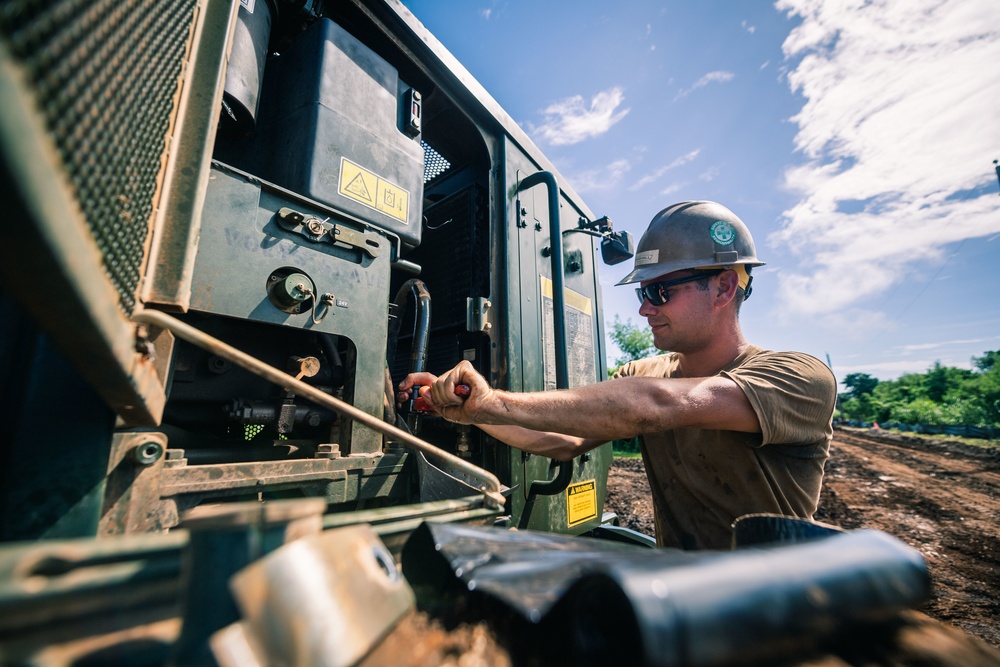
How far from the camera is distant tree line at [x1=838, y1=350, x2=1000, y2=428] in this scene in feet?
82.1

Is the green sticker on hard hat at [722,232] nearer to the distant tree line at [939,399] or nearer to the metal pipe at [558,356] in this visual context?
the metal pipe at [558,356]

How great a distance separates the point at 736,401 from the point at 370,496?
1511 mm

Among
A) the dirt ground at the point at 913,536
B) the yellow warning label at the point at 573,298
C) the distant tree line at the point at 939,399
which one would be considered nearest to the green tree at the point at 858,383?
the distant tree line at the point at 939,399

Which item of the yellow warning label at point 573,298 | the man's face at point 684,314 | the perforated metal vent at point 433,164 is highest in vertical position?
the perforated metal vent at point 433,164

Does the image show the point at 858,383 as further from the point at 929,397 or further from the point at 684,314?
the point at 684,314

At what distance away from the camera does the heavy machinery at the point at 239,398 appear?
16.9 inches

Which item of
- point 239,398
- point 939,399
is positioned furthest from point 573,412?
point 939,399

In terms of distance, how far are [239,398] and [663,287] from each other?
2101 millimetres

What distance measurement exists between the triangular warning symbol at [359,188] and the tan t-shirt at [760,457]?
1755 millimetres

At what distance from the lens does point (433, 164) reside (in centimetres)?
312

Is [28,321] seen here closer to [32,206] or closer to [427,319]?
[32,206]

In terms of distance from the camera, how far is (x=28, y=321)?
82 centimetres

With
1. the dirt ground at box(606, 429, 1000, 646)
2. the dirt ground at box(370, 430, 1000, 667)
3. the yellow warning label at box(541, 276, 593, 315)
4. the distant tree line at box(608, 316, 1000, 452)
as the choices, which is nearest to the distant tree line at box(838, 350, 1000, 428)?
the distant tree line at box(608, 316, 1000, 452)

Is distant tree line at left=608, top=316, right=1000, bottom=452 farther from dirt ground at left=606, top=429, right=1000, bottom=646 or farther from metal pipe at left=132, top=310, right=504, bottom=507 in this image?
metal pipe at left=132, top=310, right=504, bottom=507
